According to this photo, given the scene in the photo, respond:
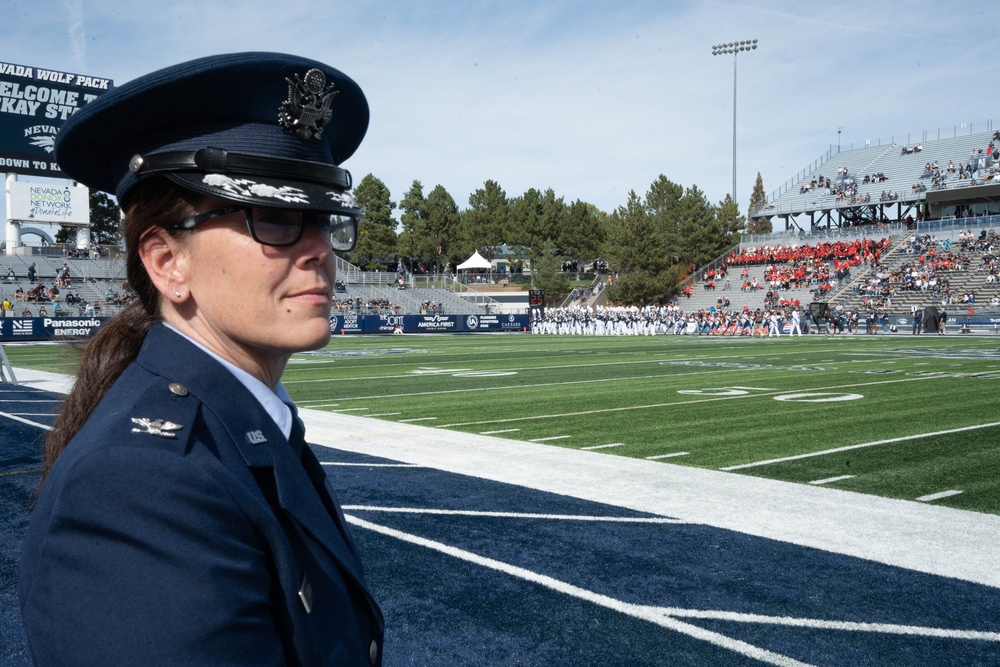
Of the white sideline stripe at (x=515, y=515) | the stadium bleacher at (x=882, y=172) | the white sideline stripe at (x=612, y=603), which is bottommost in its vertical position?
the white sideline stripe at (x=515, y=515)

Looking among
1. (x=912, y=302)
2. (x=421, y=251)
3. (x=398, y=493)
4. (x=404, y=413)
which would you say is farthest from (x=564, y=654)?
(x=421, y=251)

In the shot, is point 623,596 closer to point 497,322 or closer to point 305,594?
point 305,594

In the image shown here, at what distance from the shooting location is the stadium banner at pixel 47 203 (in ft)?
→ 146

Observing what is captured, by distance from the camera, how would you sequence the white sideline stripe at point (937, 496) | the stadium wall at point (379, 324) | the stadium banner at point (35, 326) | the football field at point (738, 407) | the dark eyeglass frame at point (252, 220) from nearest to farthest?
the dark eyeglass frame at point (252, 220)
the white sideline stripe at point (937, 496)
the football field at point (738, 407)
the stadium banner at point (35, 326)
the stadium wall at point (379, 324)

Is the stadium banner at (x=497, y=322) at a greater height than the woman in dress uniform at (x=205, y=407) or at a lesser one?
lesser

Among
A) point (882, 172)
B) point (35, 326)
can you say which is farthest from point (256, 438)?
point (882, 172)

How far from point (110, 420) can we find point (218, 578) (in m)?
0.30

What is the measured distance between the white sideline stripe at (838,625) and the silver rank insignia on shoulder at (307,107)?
123 inches

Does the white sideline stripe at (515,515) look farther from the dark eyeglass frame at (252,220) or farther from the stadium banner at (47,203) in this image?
the stadium banner at (47,203)

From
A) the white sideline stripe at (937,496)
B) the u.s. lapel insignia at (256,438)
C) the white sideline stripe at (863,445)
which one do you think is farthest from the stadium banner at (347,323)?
the u.s. lapel insignia at (256,438)

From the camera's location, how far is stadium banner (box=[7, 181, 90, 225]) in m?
44.6

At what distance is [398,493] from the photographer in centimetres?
655

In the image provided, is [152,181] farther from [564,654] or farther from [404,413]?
[404,413]

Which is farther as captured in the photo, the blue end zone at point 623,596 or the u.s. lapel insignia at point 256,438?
the blue end zone at point 623,596
